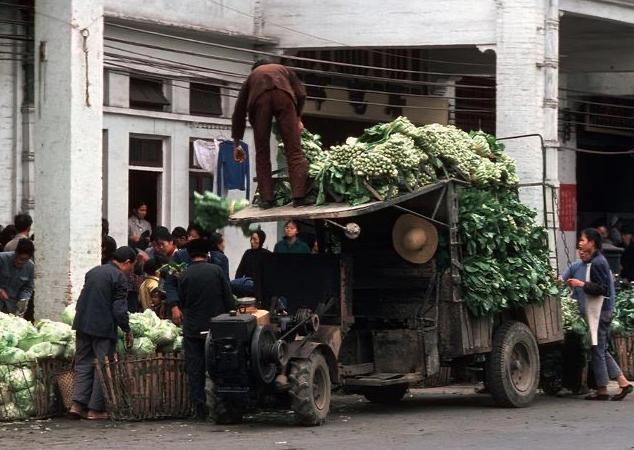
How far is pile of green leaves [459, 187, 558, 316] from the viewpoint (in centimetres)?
1582

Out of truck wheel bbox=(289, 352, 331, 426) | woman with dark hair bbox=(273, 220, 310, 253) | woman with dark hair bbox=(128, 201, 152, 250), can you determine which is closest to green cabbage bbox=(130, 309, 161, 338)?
truck wheel bbox=(289, 352, 331, 426)

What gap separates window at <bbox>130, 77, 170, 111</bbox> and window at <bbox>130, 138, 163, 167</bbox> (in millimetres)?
521

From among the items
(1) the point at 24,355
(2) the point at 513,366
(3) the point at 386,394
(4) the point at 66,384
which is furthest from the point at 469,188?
(1) the point at 24,355

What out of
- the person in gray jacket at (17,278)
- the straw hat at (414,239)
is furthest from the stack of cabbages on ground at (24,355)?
the straw hat at (414,239)

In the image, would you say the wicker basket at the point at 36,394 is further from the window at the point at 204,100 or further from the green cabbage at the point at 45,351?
the window at the point at 204,100

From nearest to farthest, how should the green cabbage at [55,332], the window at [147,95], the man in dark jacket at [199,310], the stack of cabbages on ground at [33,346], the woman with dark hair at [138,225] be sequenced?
the man in dark jacket at [199,310]
the stack of cabbages on ground at [33,346]
the green cabbage at [55,332]
the woman with dark hair at [138,225]
the window at [147,95]

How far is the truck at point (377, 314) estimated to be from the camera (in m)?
14.6

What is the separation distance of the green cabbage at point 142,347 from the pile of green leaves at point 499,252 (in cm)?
319

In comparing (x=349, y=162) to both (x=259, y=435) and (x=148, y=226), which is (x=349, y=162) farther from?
(x=148, y=226)

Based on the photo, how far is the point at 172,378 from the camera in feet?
50.1

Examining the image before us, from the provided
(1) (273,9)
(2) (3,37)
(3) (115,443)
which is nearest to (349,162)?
(3) (115,443)

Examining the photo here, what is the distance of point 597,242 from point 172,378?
5.20 m

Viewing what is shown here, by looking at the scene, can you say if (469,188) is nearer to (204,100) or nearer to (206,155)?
(206,155)

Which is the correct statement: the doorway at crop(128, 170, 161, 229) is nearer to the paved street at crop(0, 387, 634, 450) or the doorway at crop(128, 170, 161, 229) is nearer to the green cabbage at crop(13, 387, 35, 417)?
the paved street at crop(0, 387, 634, 450)
